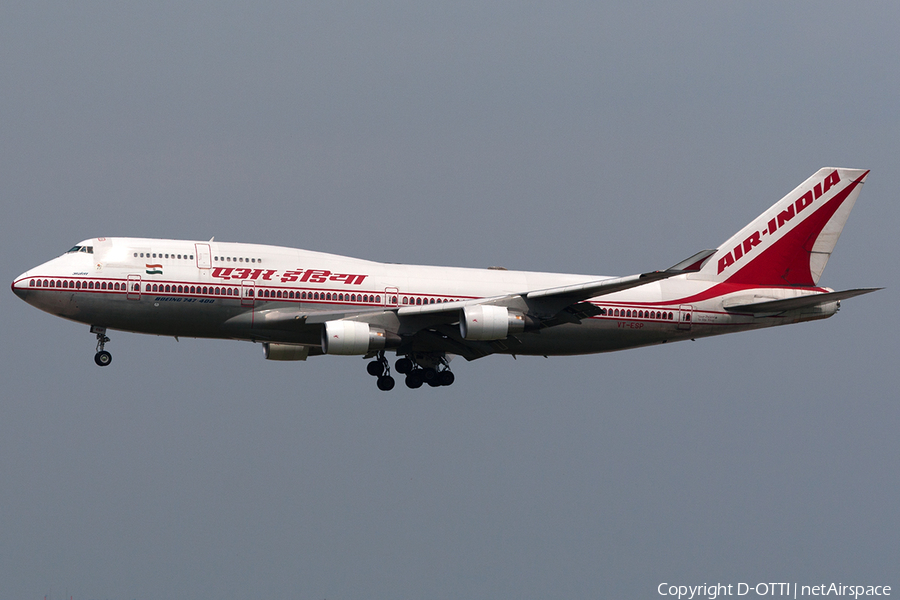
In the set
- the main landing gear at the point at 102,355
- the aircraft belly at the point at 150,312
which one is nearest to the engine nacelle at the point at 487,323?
the aircraft belly at the point at 150,312

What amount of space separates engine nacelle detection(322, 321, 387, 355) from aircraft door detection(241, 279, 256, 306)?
3.33 m

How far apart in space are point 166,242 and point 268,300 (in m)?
4.88

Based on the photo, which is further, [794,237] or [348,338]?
[794,237]

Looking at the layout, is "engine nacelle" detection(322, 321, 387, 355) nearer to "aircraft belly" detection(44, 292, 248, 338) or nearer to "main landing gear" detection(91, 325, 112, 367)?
"aircraft belly" detection(44, 292, 248, 338)

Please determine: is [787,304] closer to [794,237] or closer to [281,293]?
[794,237]

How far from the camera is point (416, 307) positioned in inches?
1807

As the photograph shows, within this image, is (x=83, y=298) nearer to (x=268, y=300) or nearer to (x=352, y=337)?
(x=268, y=300)

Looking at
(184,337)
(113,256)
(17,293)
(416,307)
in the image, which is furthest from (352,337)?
(17,293)

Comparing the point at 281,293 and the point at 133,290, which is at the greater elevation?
the point at 133,290

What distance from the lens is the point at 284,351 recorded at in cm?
5144

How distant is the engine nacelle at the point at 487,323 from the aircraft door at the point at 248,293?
8584 millimetres

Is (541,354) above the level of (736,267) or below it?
below

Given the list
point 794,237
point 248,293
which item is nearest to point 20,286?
point 248,293

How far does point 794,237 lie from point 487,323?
57.8 ft
